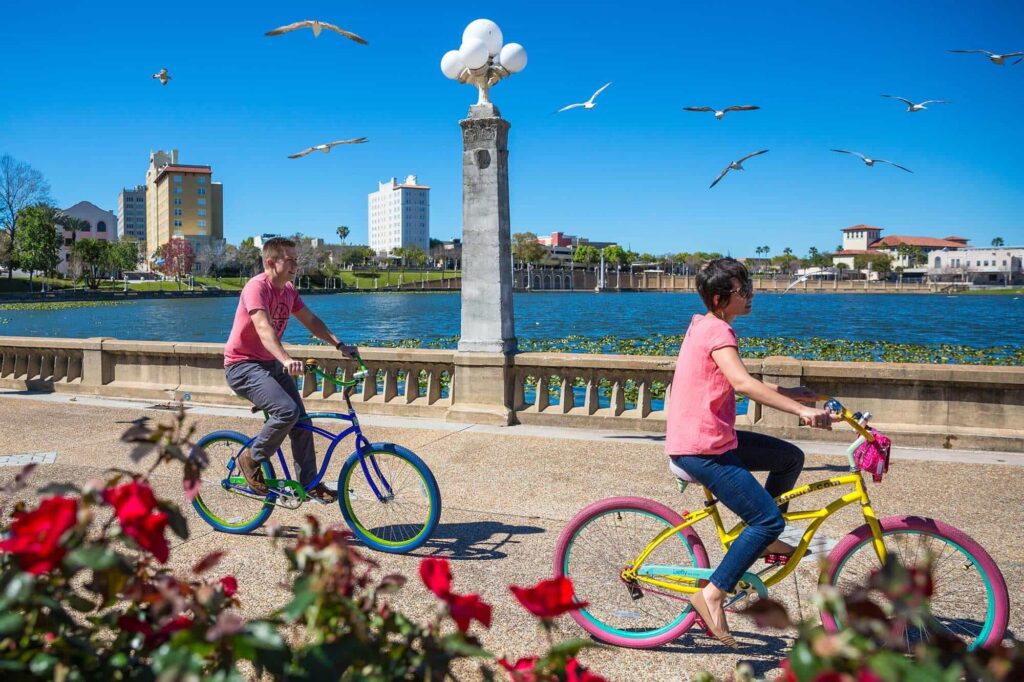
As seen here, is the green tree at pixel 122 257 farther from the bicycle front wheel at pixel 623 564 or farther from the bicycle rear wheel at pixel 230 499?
the bicycle front wheel at pixel 623 564

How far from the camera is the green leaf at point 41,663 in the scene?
5.53 ft

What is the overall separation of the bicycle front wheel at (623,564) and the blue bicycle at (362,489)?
4.78ft

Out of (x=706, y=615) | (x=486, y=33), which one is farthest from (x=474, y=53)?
(x=706, y=615)

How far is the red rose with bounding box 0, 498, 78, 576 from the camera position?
1693mm

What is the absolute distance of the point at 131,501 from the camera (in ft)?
6.02

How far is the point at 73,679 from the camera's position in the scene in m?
1.71

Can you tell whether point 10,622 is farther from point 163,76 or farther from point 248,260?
point 248,260

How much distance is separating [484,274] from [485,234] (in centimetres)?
49

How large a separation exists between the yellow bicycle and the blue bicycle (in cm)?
153

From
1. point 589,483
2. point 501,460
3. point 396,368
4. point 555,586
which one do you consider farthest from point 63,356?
point 555,586

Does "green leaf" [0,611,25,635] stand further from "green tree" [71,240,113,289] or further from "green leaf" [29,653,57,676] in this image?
"green tree" [71,240,113,289]

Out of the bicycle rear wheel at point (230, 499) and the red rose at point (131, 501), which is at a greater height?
the red rose at point (131, 501)

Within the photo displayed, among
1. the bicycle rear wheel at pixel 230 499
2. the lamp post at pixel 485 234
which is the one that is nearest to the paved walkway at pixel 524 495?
the bicycle rear wheel at pixel 230 499

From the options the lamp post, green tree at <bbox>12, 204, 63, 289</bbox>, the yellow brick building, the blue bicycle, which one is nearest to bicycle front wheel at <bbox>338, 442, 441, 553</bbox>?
the blue bicycle
